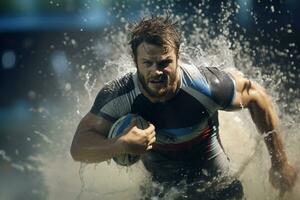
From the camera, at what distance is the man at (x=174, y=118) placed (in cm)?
425

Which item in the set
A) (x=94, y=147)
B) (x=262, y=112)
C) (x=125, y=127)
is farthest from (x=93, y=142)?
(x=262, y=112)

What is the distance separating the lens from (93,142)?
4273mm

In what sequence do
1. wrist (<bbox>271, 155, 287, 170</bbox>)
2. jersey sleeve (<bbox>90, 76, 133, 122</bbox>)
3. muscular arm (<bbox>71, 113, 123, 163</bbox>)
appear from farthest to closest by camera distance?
wrist (<bbox>271, 155, 287, 170</bbox>) → jersey sleeve (<bbox>90, 76, 133, 122</bbox>) → muscular arm (<bbox>71, 113, 123, 163</bbox>)

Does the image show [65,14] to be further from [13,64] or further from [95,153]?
[95,153]

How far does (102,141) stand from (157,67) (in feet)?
2.11

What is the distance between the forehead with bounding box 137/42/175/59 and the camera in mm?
4223

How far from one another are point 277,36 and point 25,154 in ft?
19.3

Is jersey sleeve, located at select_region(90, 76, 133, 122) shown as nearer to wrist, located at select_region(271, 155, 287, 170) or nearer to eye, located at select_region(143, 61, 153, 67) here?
eye, located at select_region(143, 61, 153, 67)

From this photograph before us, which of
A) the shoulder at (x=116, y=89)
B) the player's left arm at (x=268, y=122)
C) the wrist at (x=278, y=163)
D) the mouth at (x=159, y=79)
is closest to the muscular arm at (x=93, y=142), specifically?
the shoulder at (x=116, y=89)

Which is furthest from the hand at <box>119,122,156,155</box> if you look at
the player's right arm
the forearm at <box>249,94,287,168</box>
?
the forearm at <box>249,94,287,168</box>

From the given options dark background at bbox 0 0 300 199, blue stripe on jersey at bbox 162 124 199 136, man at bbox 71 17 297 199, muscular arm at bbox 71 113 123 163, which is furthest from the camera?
dark background at bbox 0 0 300 199

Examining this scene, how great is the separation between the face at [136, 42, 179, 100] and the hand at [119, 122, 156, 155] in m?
0.38

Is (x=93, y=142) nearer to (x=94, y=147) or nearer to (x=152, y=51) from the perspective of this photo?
(x=94, y=147)

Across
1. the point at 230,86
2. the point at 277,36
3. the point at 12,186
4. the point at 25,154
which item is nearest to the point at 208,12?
the point at 277,36
